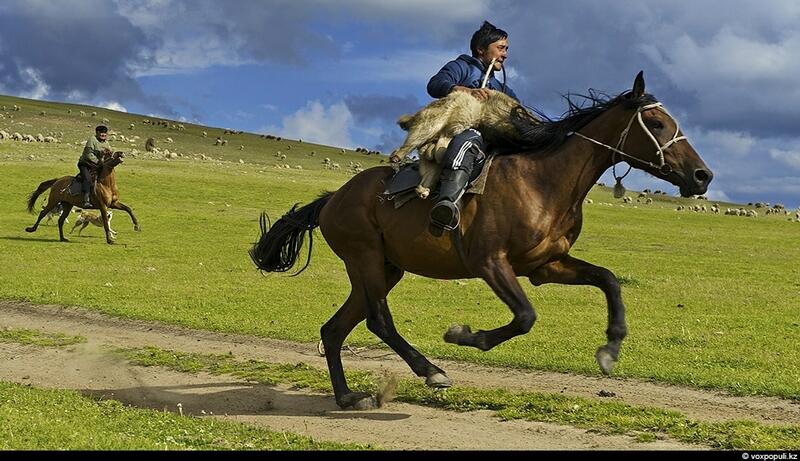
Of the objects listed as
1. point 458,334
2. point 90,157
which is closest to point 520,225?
point 458,334

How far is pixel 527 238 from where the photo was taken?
973 cm

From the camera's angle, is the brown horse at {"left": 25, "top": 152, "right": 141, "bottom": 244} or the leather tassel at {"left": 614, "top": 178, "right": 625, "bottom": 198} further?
the brown horse at {"left": 25, "top": 152, "right": 141, "bottom": 244}

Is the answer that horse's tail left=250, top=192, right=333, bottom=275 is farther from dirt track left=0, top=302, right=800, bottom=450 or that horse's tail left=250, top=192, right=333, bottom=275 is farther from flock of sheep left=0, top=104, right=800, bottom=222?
flock of sheep left=0, top=104, right=800, bottom=222

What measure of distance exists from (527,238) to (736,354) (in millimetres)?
6413

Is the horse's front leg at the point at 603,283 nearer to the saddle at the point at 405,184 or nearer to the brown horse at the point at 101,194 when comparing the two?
the saddle at the point at 405,184

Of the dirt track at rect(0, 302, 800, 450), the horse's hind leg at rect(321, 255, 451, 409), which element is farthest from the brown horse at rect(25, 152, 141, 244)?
the horse's hind leg at rect(321, 255, 451, 409)

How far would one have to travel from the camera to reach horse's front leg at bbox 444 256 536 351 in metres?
9.47

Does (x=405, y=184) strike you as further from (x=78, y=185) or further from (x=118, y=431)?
(x=78, y=185)

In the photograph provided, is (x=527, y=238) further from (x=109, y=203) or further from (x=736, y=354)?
(x=109, y=203)

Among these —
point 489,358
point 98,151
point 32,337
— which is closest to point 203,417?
A: point 489,358

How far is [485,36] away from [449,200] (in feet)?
7.93

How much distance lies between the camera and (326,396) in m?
11.4

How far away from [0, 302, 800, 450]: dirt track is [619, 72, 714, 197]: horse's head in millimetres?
2535

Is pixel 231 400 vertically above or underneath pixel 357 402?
underneath
